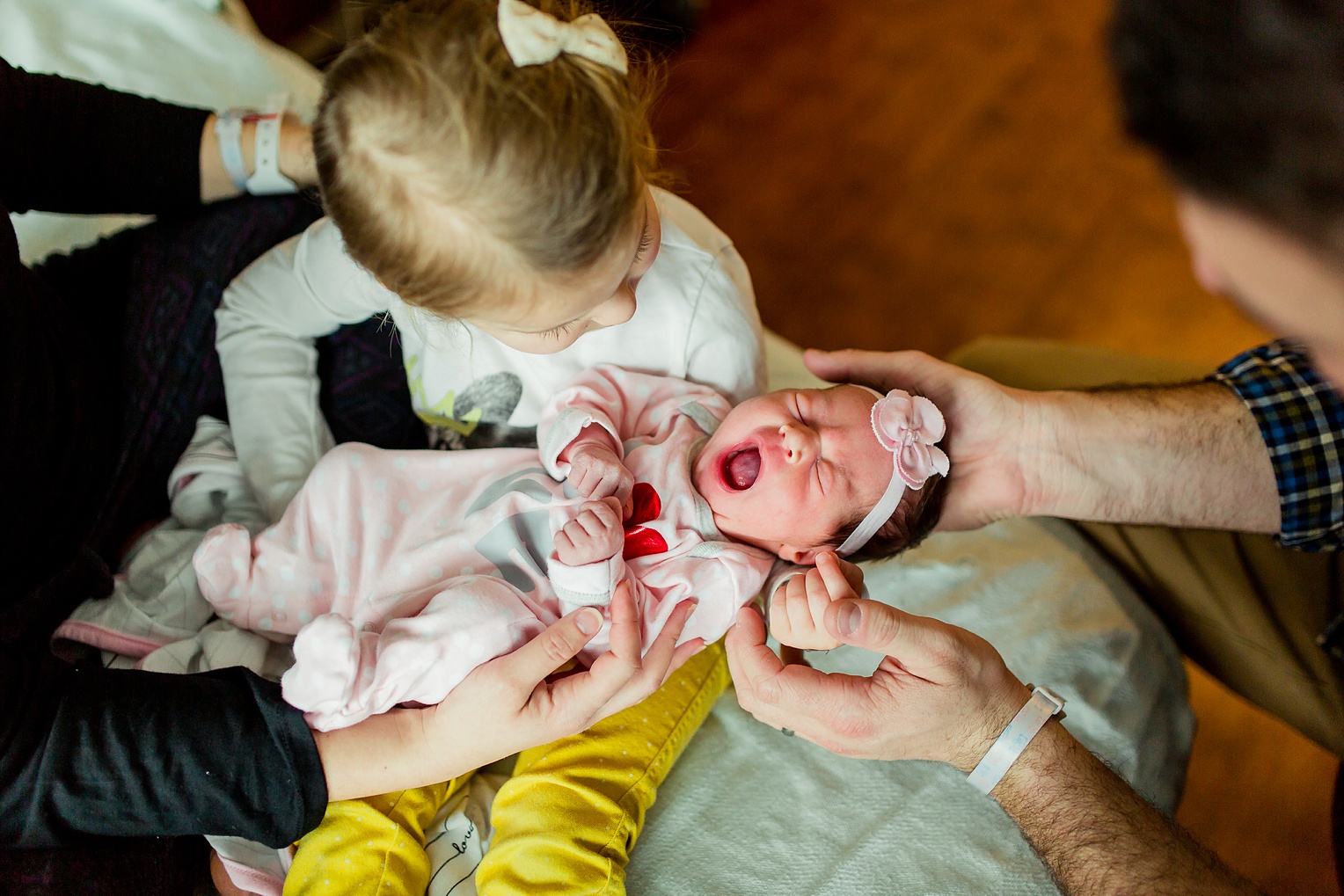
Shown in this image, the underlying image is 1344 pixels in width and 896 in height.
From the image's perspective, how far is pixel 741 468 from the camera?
46.9 inches

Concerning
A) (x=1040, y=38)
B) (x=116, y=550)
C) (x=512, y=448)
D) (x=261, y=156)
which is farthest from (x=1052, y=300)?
(x=116, y=550)

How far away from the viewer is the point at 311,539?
1.15m

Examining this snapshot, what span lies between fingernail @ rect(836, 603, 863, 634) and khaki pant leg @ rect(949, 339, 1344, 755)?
728 mm

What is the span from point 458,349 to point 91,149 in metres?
0.57

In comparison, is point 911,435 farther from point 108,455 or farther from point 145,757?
point 108,455

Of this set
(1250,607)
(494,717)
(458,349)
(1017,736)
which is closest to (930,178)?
(1250,607)

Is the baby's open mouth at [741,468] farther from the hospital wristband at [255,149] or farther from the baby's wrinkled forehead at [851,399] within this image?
the hospital wristband at [255,149]

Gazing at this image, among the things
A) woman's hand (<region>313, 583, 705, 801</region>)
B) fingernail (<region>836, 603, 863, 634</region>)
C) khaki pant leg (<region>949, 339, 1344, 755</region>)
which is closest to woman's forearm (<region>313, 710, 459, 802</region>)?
woman's hand (<region>313, 583, 705, 801</region>)

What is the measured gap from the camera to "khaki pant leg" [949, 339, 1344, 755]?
129cm

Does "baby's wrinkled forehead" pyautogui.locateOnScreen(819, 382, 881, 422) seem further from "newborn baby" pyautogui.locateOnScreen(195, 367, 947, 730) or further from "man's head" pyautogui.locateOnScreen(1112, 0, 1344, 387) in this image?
"man's head" pyautogui.locateOnScreen(1112, 0, 1344, 387)

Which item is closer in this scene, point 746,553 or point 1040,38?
point 746,553

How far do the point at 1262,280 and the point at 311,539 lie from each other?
41.4 inches

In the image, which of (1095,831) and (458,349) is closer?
(1095,831)

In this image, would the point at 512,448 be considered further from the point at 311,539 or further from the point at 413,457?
the point at 311,539
